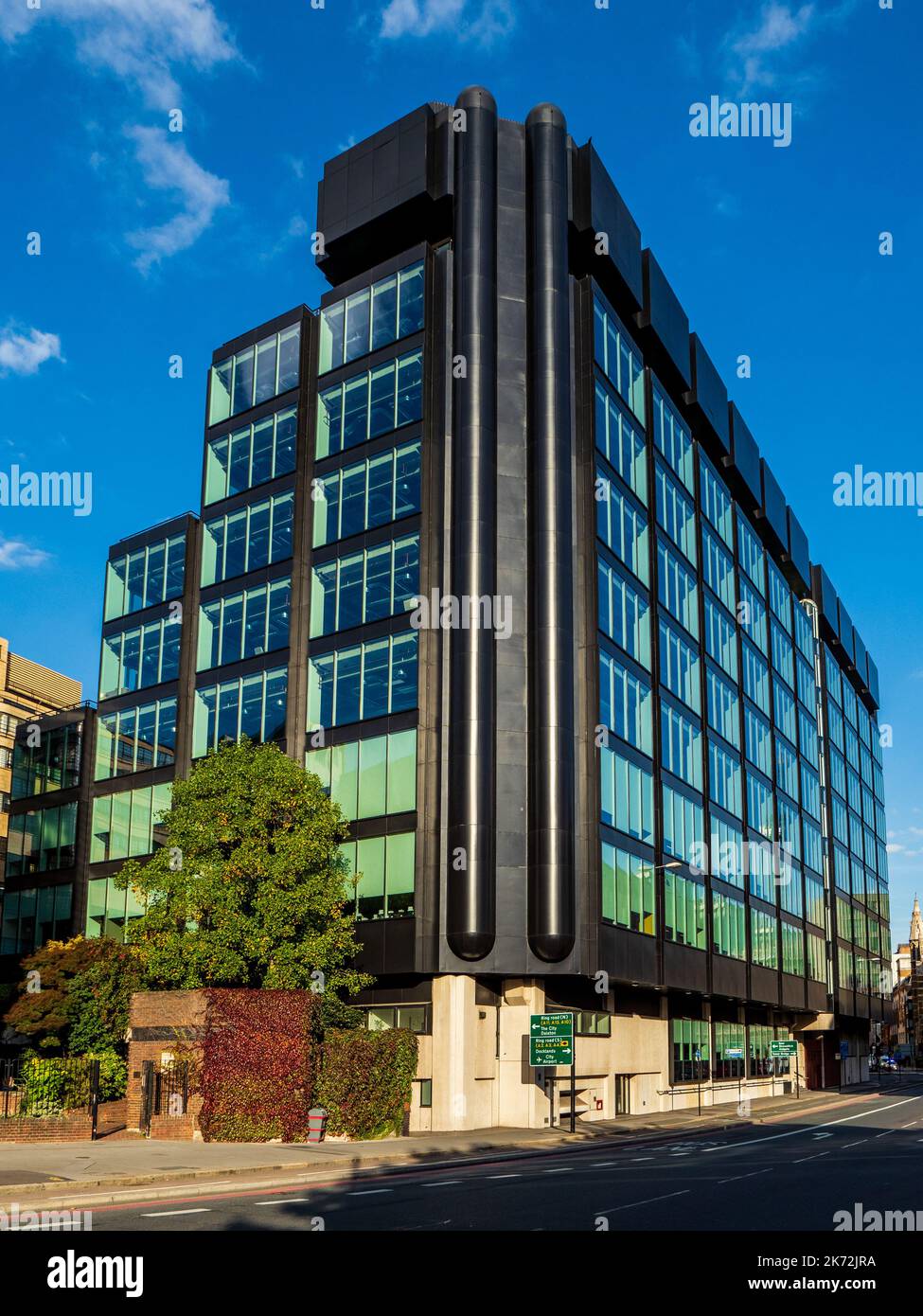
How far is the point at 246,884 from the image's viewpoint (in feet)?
132

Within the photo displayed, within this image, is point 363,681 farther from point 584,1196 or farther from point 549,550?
point 584,1196

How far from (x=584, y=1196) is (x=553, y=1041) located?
20769 millimetres

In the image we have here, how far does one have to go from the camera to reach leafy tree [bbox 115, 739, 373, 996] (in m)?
39.4

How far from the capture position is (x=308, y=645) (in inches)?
2089

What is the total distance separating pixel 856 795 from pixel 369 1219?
343 feet

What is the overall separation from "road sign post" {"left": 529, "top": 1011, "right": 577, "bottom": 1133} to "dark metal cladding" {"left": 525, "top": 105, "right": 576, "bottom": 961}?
126 inches

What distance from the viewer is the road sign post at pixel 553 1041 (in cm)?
4188

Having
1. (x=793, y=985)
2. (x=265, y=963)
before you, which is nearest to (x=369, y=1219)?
(x=265, y=963)

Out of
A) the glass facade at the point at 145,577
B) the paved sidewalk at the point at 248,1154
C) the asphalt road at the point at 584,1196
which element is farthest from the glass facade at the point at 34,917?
the asphalt road at the point at 584,1196

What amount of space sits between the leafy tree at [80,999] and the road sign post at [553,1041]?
14.9 m

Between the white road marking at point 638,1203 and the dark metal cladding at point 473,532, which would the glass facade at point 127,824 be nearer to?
the dark metal cladding at point 473,532

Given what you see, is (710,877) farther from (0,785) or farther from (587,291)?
(0,785)

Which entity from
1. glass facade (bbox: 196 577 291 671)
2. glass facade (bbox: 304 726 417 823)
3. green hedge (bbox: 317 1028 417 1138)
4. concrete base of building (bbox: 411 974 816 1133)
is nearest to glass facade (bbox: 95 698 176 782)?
glass facade (bbox: 196 577 291 671)
